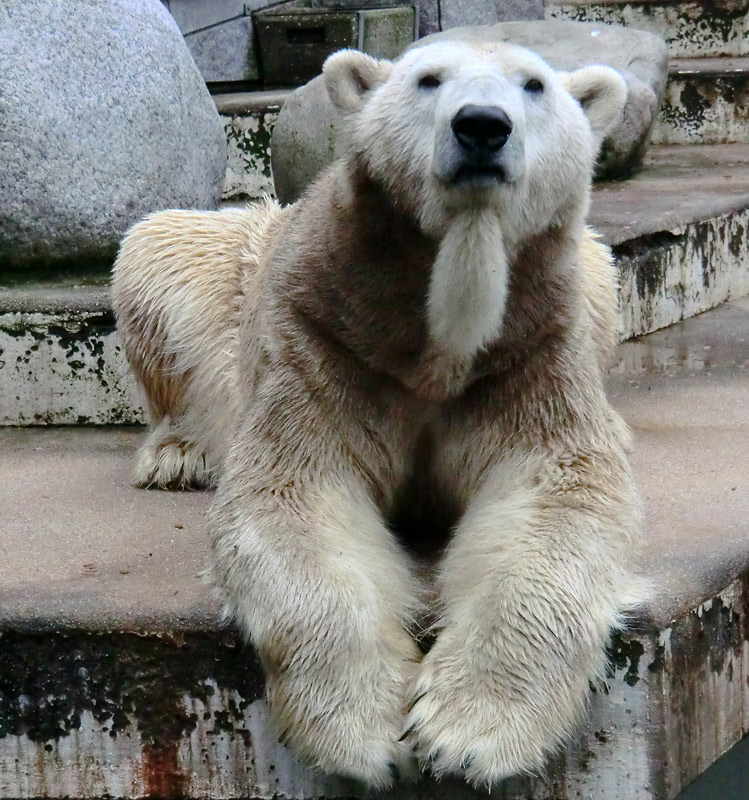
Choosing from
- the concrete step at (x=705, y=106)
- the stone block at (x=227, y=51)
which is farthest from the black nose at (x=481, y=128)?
the stone block at (x=227, y=51)

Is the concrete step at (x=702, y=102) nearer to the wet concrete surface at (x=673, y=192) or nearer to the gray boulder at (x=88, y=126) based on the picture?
the wet concrete surface at (x=673, y=192)

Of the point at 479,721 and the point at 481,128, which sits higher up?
the point at 481,128

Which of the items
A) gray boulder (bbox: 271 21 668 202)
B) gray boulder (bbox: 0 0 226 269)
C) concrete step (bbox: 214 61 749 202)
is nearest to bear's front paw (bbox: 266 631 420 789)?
gray boulder (bbox: 0 0 226 269)

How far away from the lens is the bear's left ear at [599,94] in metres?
2.66

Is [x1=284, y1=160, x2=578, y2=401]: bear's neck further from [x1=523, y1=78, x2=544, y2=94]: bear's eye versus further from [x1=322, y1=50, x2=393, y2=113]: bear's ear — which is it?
[x1=523, y1=78, x2=544, y2=94]: bear's eye

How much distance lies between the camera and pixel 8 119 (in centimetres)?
392

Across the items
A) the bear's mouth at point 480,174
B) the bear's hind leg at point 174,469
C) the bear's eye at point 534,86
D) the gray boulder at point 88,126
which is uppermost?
the bear's eye at point 534,86

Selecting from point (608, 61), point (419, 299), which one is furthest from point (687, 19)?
point (419, 299)

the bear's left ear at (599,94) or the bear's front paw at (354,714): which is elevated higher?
the bear's left ear at (599,94)

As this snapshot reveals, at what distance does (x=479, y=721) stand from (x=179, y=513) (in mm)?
1229

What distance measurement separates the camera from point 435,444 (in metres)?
2.58

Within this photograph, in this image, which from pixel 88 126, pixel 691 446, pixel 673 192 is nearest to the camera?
pixel 691 446

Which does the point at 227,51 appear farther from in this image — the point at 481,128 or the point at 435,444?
the point at 481,128

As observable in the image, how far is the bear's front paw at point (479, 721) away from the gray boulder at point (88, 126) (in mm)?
2413
